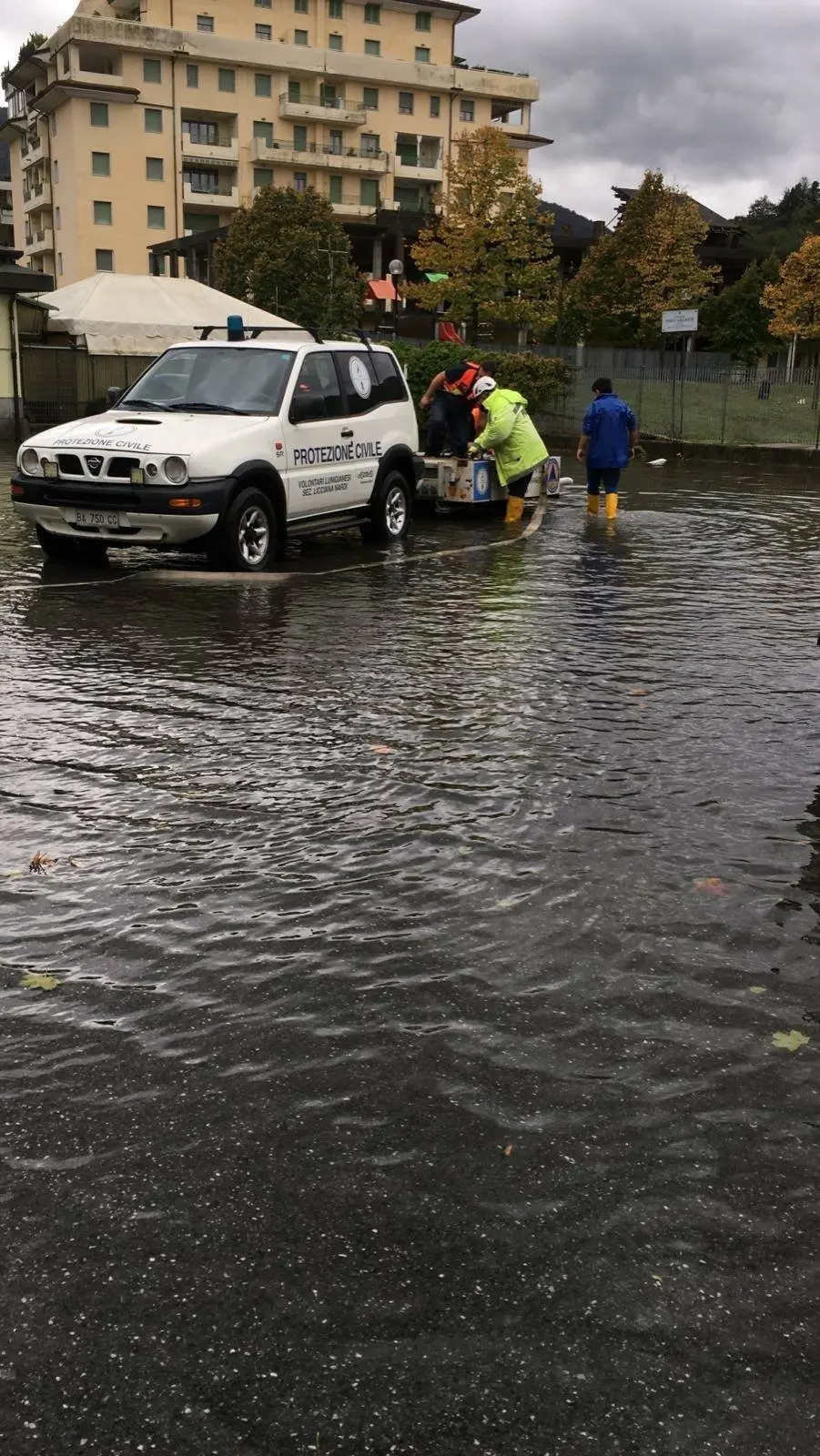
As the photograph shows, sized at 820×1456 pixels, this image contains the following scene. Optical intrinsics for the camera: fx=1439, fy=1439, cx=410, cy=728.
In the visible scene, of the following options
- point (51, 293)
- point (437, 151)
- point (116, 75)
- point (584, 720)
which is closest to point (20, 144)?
point (116, 75)

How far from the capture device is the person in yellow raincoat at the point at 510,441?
16.4 metres

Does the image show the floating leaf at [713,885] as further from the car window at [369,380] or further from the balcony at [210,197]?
the balcony at [210,197]

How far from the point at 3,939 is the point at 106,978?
46 centimetres

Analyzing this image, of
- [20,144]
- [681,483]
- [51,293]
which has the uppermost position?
[20,144]

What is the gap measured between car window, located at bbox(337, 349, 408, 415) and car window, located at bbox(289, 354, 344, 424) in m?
0.21

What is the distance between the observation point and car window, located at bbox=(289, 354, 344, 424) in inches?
479

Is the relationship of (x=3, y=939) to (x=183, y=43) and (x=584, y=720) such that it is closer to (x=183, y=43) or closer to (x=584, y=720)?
(x=584, y=720)

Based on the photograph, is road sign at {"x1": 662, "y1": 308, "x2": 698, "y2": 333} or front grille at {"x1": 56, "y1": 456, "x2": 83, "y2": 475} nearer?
front grille at {"x1": 56, "y1": 456, "x2": 83, "y2": 475}

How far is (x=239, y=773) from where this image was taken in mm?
5902

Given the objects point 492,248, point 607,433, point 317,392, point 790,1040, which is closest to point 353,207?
point 492,248

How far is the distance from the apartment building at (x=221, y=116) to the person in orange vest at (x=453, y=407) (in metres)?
57.1

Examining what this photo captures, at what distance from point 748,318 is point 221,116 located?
3293 centimetres

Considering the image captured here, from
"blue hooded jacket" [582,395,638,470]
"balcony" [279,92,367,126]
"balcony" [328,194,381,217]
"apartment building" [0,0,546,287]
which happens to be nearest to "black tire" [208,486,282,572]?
"blue hooded jacket" [582,395,638,470]

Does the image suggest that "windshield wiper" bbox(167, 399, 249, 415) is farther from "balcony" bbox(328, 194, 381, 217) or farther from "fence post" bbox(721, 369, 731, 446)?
"balcony" bbox(328, 194, 381, 217)
